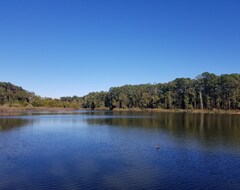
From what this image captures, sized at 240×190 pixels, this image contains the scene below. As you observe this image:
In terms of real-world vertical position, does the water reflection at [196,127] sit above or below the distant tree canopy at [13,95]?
below

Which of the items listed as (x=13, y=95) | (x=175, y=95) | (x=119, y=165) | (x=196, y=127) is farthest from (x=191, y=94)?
(x=119, y=165)

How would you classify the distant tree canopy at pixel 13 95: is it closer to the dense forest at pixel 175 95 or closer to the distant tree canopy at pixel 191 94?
the dense forest at pixel 175 95

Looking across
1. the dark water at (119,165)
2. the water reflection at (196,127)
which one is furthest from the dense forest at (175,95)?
the dark water at (119,165)

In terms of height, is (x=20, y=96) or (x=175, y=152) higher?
(x=20, y=96)

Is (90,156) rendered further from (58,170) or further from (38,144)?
(38,144)

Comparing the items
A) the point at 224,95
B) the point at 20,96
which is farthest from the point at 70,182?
the point at 20,96

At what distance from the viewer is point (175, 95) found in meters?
149

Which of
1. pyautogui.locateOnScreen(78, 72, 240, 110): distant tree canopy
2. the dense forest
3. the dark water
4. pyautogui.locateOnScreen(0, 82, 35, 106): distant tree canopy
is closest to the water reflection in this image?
the dark water

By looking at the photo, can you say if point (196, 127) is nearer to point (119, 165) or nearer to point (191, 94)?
point (119, 165)

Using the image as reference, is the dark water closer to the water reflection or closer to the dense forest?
the water reflection

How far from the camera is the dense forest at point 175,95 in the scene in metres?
126

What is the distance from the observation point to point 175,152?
93.2 ft

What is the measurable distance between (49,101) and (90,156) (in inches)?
6904

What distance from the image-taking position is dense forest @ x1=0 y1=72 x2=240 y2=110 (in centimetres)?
12581
